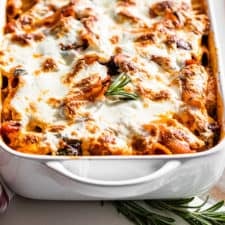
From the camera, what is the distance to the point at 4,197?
227 centimetres

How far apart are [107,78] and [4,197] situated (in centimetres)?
50

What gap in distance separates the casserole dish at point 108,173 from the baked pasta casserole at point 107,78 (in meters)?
0.08

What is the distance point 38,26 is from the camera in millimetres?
2566

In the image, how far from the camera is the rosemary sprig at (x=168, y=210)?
2271 mm

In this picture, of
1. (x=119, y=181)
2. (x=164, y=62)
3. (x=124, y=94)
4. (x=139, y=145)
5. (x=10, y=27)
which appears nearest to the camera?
(x=119, y=181)

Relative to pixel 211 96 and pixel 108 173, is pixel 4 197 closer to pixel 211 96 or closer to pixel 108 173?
pixel 108 173

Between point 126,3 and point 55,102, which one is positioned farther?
point 126,3

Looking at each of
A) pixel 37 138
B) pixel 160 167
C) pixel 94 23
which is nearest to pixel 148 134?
pixel 160 167

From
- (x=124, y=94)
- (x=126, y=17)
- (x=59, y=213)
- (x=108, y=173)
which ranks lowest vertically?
(x=59, y=213)

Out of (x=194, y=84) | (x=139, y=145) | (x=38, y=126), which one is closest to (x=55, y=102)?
(x=38, y=126)

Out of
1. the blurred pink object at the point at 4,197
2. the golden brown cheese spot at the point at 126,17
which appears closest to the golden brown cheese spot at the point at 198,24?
the golden brown cheese spot at the point at 126,17

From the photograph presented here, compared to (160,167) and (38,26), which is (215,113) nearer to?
(160,167)

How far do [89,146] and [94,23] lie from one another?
0.54 meters

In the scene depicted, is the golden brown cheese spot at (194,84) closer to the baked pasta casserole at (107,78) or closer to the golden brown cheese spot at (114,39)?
the baked pasta casserole at (107,78)
